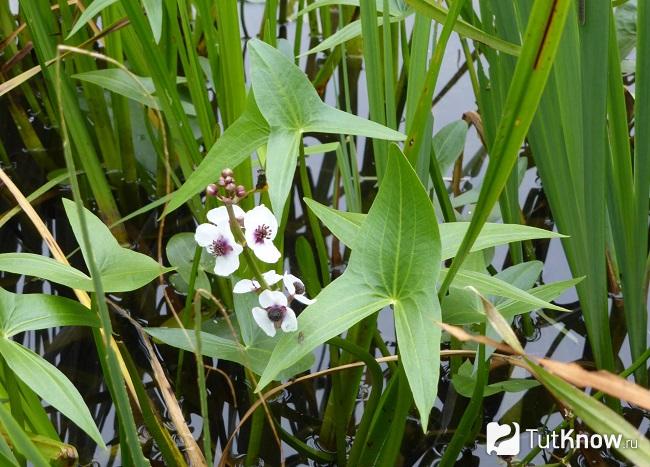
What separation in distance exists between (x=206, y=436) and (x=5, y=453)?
0.17 metres

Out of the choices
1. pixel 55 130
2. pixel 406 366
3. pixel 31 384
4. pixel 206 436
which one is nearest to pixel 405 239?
pixel 406 366

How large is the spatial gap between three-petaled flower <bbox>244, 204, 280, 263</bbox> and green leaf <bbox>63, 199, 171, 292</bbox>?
0.13 m

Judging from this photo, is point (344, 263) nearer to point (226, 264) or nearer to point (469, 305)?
point (469, 305)

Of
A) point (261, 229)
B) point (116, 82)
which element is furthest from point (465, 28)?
point (116, 82)

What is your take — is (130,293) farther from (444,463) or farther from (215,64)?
(444,463)

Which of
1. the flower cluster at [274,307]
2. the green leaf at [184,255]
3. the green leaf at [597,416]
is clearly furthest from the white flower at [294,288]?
the green leaf at [184,255]

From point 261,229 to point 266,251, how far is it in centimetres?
2

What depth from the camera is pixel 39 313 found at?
2.43ft

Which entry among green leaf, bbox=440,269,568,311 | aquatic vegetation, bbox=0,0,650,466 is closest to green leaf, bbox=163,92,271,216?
aquatic vegetation, bbox=0,0,650,466

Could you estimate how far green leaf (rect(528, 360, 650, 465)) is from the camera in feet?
1.55

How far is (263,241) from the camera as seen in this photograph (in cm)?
65

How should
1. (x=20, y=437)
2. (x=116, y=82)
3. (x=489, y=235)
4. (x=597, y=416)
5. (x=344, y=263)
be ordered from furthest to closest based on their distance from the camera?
(x=344, y=263) < (x=116, y=82) < (x=489, y=235) < (x=20, y=437) < (x=597, y=416)

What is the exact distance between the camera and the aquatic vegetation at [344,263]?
63 centimetres

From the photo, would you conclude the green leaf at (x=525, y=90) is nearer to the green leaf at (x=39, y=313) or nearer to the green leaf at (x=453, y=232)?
the green leaf at (x=453, y=232)
